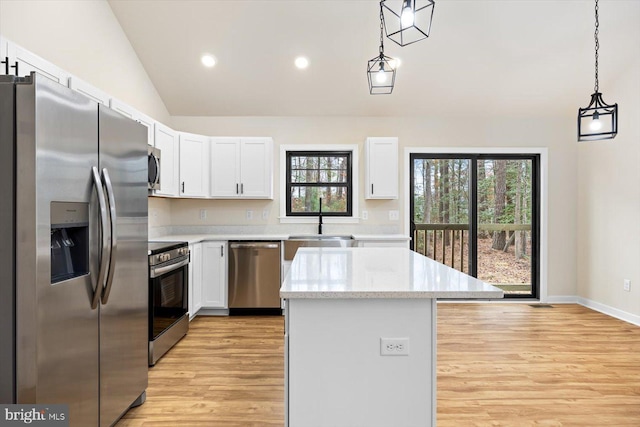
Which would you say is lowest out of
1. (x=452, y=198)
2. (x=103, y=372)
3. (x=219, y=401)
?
(x=219, y=401)

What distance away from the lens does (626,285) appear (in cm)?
411

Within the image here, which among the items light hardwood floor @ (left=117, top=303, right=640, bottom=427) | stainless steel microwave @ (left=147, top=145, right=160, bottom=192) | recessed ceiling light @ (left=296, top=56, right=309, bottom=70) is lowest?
light hardwood floor @ (left=117, top=303, right=640, bottom=427)

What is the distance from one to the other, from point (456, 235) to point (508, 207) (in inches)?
31.5

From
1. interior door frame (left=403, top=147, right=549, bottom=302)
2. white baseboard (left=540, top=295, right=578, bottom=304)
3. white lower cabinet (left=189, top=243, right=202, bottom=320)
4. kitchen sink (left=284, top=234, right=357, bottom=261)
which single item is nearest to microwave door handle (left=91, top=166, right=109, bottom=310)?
white lower cabinet (left=189, top=243, right=202, bottom=320)

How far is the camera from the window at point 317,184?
500 cm

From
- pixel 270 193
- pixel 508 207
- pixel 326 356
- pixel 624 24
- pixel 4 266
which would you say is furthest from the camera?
pixel 508 207

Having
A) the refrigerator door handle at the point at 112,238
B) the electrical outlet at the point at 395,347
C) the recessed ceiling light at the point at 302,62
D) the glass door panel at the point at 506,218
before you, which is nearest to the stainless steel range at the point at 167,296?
the refrigerator door handle at the point at 112,238

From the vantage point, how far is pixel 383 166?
4.66 metres

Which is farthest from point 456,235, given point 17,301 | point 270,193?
point 17,301

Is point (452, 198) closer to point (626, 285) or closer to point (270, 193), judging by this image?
point (626, 285)

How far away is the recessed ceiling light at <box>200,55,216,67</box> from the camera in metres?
4.18

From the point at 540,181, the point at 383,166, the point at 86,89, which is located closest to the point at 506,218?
the point at 540,181

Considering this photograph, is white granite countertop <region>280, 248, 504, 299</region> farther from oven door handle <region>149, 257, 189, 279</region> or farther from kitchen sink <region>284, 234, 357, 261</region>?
kitchen sink <region>284, 234, 357, 261</region>

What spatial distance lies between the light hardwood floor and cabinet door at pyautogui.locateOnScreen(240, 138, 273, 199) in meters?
1.57
